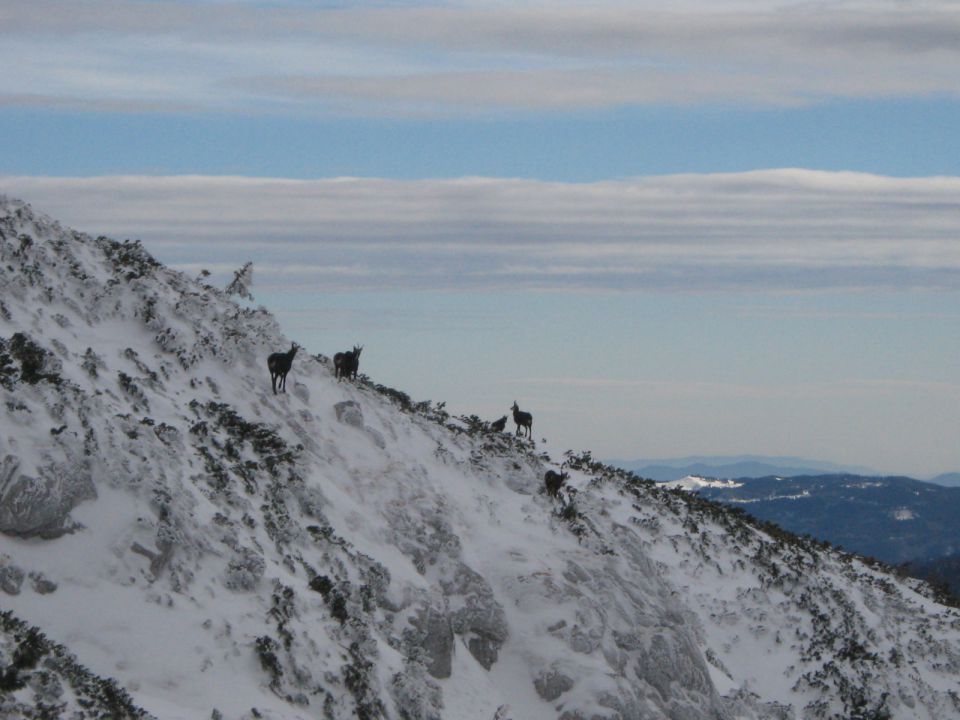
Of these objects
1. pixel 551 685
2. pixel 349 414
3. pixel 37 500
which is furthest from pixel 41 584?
pixel 349 414

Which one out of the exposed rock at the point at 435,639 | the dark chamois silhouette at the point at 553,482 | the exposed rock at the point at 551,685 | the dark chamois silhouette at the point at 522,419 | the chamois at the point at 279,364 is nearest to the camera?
the exposed rock at the point at 435,639

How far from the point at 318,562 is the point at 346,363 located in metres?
11.2

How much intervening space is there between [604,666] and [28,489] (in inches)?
600

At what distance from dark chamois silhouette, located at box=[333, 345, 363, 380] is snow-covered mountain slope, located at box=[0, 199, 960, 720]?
458 mm

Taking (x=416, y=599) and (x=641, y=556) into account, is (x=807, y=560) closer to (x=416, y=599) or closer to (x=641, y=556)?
(x=641, y=556)

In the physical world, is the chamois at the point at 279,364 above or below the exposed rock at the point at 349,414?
above

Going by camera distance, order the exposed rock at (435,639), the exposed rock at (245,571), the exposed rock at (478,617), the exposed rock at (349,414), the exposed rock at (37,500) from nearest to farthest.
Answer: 1. the exposed rock at (37,500)
2. the exposed rock at (245,571)
3. the exposed rock at (435,639)
4. the exposed rock at (478,617)
5. the exposed rock at (349,414)

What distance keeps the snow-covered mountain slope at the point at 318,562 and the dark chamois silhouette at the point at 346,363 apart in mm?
458

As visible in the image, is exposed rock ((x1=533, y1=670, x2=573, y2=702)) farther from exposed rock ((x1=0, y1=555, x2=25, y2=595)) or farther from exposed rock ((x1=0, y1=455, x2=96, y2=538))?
exposed rock ((x1=0, y1=555, x2=25, y2=595))

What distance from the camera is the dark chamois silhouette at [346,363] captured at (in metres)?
38.4

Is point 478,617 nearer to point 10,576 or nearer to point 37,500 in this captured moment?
point 37,500

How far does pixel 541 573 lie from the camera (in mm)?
33188

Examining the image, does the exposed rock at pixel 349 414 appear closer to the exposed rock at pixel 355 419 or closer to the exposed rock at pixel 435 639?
the exposed rock at pixel 355 419

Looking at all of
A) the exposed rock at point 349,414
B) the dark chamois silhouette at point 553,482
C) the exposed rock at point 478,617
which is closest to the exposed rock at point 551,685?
the exposed rock at point 478,617
